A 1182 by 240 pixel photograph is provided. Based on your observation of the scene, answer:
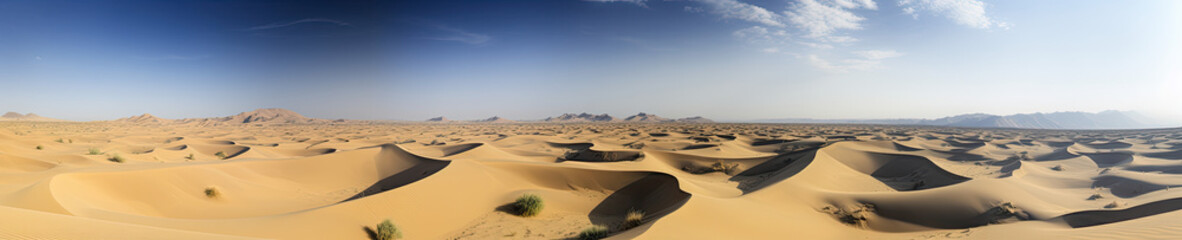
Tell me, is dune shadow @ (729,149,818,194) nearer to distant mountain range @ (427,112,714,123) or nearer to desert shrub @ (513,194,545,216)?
desert shrub @ (513,194,545,216)

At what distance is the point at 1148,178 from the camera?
12781 millimetres

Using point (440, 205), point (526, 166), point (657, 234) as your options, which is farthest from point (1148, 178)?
point (440, 205)

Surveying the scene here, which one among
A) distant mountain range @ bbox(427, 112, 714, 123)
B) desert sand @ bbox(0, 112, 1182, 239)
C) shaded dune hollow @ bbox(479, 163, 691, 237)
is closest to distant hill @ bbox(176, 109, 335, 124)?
distant mountain range @ bbox(427, 112, 714, 123)

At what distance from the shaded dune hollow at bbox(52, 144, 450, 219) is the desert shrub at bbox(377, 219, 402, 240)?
4.78 m

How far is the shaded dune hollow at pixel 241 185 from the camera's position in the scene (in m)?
8.66

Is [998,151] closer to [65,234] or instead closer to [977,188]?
[977,188]

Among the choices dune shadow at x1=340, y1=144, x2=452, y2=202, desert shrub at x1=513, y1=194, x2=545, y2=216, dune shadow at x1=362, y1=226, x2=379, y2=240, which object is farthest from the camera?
dune shadow at x1=340, y1=144, x2=452, y2=202

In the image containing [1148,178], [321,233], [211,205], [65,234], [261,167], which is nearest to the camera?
[65,234]

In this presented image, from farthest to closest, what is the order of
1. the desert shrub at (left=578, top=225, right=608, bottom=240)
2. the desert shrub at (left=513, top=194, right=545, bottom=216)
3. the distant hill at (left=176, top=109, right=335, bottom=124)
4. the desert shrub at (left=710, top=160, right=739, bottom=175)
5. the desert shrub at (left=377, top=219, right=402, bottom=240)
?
1. the distant hill at (left=176, top=109, right=335, bottom=124)
2. the desert shrub at (left=710, top=160, right=739, bottom=175)
3. the desert shrub at (left=513, top=194, right=545, bottom=216)
4. the desert shrub at (left=377, top=219, right=402, bottom=240)
5. the desert shrub at (left=578, top=225, right=608, bottom=240)

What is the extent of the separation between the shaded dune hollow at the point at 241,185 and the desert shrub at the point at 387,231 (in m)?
4.78

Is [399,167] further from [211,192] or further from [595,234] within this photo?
[595,234]

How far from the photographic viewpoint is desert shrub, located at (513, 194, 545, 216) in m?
9.30

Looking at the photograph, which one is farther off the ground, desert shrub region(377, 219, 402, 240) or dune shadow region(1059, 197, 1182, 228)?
dune shadow region(1059, 197, 1182, 228)

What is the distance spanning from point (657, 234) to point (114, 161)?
20.9 meters
